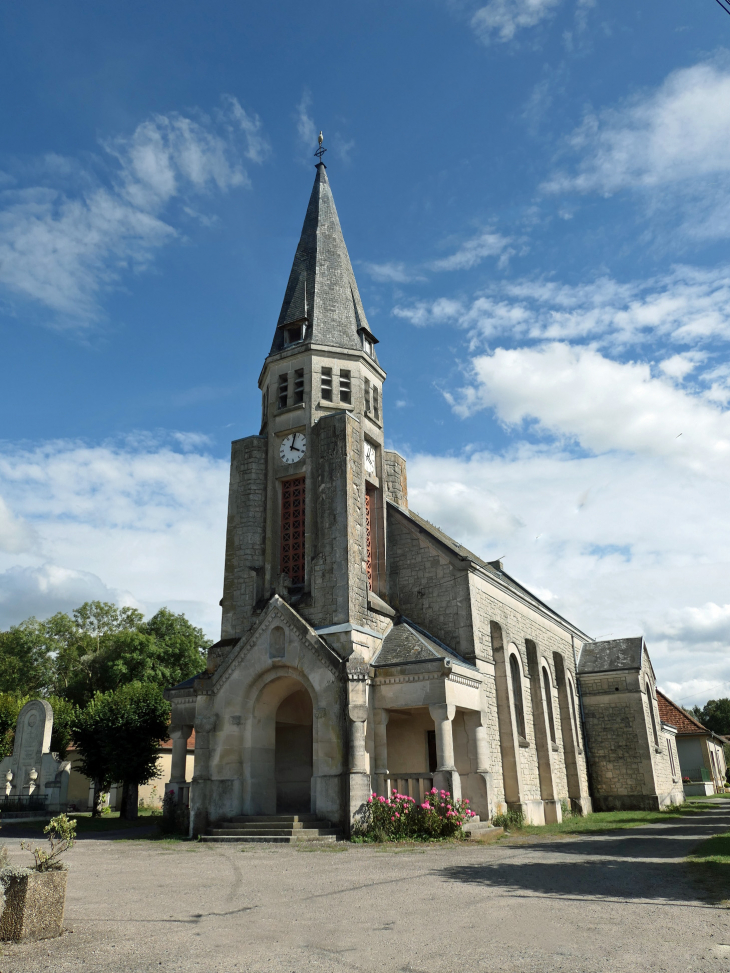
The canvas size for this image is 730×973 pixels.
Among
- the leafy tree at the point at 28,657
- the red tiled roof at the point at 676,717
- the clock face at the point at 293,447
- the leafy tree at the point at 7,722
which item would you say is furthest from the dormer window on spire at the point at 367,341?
the leafy tree at the point at 28,657

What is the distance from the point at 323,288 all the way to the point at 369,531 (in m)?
9.86

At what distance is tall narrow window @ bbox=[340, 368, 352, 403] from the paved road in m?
15.7

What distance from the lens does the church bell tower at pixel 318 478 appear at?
21.8 metres

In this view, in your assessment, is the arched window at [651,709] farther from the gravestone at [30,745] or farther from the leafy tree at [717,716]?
the leafy tree at [717,716]

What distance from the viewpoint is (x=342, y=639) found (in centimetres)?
2016

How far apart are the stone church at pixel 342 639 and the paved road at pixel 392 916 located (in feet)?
19.3

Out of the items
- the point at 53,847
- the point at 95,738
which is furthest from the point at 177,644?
the point at 53,847

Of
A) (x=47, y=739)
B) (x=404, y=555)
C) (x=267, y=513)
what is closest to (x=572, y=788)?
(x=404, y=555)

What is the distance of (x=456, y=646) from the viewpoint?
2277cm

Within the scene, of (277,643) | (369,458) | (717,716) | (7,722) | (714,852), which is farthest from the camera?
(717,716)

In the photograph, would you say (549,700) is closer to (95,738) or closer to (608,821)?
(608,821)

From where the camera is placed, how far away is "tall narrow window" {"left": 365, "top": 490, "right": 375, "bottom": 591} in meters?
24.3

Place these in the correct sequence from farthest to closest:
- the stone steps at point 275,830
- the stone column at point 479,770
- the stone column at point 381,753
A: the stone column at point 479,770 < the stone column at point 381,753 < the stone steps at point 275,830

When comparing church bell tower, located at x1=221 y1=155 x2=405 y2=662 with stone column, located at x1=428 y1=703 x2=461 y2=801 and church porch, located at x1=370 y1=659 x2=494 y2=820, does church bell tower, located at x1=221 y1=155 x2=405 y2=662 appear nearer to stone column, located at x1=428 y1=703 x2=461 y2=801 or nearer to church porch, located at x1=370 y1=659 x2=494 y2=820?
church porch, located at x1=370 y1=659 x2=494 y2=820
